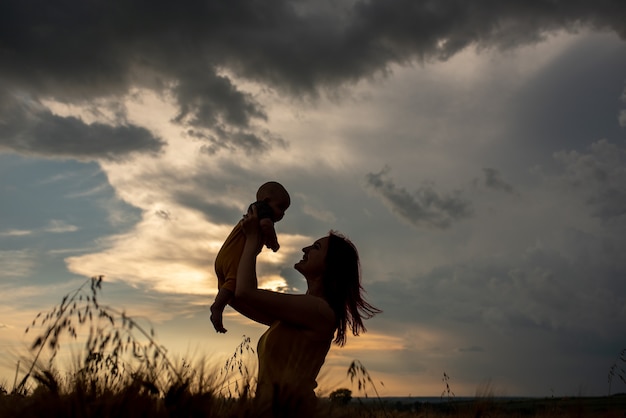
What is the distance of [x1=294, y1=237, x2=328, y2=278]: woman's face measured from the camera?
5293mm

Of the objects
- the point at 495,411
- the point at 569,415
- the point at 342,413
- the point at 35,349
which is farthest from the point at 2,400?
the point at 569,415

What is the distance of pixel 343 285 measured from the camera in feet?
17.4

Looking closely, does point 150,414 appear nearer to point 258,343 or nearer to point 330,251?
point 258,343

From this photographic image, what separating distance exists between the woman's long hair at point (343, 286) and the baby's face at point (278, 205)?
51 cm

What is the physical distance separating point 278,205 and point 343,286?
95cm

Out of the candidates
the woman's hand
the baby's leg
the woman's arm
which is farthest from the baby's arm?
the baby's leg

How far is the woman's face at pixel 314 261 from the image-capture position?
5.29 meters

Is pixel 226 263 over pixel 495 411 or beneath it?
over

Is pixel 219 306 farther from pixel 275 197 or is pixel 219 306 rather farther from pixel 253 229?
pixel 275 197

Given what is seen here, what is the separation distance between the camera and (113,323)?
4207 millimetres

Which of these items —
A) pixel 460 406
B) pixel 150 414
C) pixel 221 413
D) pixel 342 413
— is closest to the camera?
pixel 150 414

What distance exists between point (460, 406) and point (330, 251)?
195 centimetres

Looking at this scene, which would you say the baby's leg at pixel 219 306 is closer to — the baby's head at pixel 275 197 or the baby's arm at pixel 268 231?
the baby's arm at pixel 268 231

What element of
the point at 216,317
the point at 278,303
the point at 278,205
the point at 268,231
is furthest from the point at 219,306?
the point at 278,205
